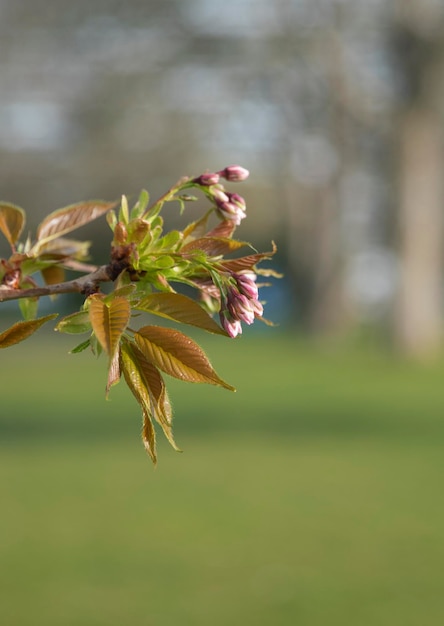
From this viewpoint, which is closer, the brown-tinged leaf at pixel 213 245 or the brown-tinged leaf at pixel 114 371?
the brown-tinged leaf at pixel 114 371

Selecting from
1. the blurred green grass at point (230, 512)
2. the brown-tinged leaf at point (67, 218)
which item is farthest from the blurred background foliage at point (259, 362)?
the brown-tinged leaf at point (67, 218)

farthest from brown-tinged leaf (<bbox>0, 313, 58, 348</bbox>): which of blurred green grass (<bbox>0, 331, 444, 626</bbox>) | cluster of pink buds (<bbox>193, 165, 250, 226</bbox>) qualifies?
blurred green grass (<bbox>0, 331, 444, 626</bbox>)

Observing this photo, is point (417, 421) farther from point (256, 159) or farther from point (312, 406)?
point (256, 159)

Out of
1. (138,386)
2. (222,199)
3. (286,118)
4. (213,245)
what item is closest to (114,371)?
(138,386)

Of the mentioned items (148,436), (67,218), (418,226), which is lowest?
(418,226)

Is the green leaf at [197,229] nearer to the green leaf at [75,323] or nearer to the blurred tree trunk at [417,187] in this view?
the green leaf at [75,323]

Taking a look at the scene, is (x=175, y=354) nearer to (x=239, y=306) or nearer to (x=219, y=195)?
(x=239, y=306)
